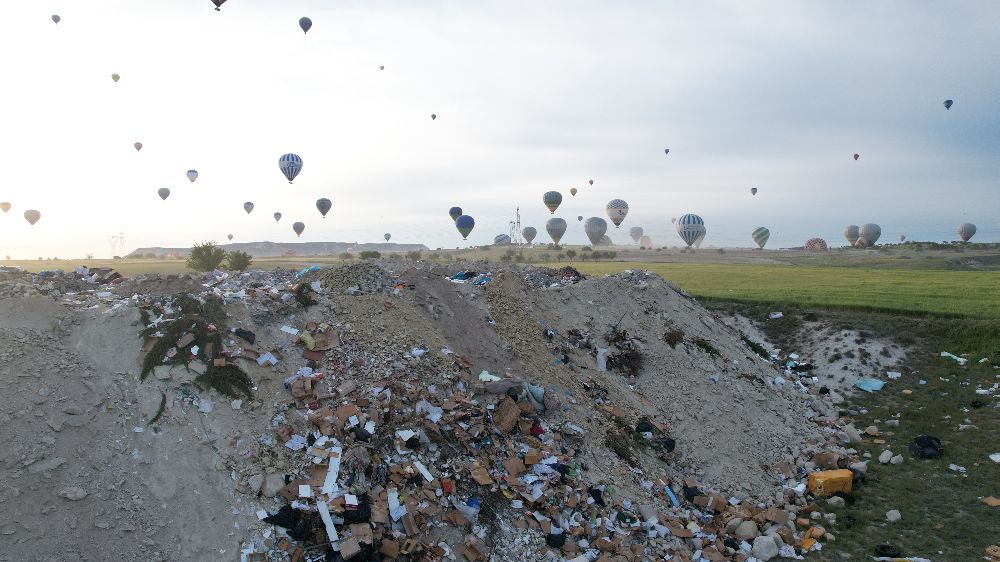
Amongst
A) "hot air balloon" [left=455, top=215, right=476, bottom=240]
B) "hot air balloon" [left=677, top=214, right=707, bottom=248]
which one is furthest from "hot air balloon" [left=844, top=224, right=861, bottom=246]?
"hot air balloon" [left=455, top=215, right=476, bottom=240]

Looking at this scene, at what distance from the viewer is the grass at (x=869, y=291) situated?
19734 millimetres

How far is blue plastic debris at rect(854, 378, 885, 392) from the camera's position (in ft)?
50.9

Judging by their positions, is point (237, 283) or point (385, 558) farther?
point (237, 283)

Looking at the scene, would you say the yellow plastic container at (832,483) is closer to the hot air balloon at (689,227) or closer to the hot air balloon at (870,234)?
the hot air balloon at (689,227)

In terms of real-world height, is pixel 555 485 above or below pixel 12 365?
below

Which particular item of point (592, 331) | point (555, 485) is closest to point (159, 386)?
point (555, 485)

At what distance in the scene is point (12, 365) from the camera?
26.5 ft

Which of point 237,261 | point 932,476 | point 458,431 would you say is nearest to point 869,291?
point 932,476

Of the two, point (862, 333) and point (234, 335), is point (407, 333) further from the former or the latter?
point (862, 333)

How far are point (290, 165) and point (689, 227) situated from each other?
186ft

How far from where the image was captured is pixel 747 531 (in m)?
8.99

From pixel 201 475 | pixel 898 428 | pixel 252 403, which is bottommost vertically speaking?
pixel 898 428

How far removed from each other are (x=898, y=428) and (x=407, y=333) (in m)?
11.9

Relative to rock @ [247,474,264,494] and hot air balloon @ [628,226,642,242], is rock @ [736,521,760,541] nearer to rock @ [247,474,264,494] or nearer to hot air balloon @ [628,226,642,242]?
rock @ [247,474,264,494]
